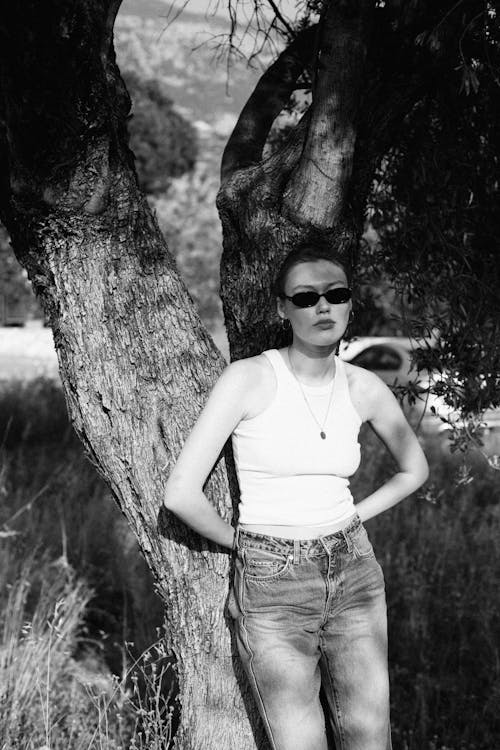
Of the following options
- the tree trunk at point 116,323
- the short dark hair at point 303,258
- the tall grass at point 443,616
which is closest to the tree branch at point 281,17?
the tree trunk at point 116,323

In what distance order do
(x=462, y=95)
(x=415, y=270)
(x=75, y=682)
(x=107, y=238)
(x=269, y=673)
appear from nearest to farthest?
(x=269, y=673)
(x=107, y=238)
(x=462, y=95)
(x=415, y=270)
(x=75, y=682)

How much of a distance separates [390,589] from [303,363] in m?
3.20

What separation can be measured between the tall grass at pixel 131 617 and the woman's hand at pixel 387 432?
2.82ft

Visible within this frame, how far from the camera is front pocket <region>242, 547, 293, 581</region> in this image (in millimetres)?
2213

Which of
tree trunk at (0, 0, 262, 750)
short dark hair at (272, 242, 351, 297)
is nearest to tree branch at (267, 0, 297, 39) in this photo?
tree trunk at (0, 0, 262, 750)

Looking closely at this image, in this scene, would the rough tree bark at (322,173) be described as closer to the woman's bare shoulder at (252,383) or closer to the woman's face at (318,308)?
the woman's face at (318,308)

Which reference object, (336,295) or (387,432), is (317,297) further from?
(387,432)

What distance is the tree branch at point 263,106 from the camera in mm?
3127

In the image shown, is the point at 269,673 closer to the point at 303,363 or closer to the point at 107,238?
the point at 303,363

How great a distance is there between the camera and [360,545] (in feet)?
7.73

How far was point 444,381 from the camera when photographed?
3.42 meters

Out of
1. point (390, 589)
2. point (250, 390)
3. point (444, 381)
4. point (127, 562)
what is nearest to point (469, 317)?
point (444, 381)

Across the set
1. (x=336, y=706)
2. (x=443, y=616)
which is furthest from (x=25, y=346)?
(x=336, y=706)

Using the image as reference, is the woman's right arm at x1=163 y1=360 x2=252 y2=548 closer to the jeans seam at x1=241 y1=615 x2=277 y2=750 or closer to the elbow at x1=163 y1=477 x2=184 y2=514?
the elbow at x1=163 y1=477 x2=184 y2=514
